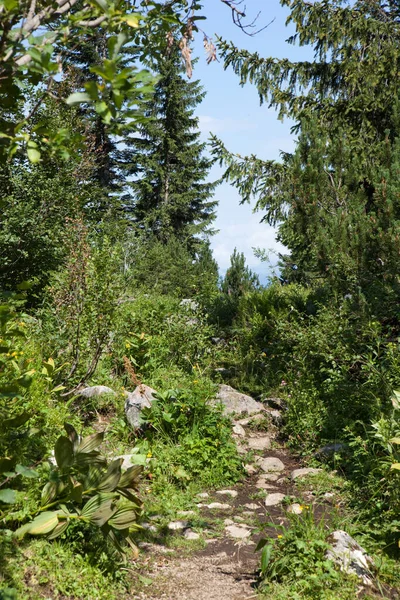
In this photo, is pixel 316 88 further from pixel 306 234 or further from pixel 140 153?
pixel 140 153

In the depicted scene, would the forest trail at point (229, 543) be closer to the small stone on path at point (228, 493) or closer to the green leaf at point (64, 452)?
the small stone on path at point (228, 493)

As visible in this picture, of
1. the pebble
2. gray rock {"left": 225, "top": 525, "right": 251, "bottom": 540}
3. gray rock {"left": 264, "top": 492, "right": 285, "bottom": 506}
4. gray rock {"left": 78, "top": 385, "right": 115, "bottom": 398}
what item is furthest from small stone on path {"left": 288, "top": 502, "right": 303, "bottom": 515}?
gray rock {"left": 78, "top": 385, "right": 115, "bottom": 398}

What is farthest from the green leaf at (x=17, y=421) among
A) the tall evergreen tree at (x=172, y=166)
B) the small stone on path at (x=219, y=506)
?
the tall evergreen tree at (x=172, y=166)

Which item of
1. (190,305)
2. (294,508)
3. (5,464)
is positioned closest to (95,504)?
(5,464)

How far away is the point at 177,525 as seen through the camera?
4.22 m

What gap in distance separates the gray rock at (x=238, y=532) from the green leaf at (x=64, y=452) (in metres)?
1.56

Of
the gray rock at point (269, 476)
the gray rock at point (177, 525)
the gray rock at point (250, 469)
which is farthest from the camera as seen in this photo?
the gray rock at point (250, 469)

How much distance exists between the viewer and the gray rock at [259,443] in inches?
242

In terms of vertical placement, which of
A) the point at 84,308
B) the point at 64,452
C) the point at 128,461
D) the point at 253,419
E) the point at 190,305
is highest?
the point at 190,305

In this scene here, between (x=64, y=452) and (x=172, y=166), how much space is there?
2267 cm

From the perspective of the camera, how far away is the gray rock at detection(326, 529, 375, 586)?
3.35 metres

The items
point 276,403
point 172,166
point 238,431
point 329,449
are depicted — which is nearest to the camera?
point 329,449

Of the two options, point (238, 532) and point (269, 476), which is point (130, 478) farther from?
point (269, 476)

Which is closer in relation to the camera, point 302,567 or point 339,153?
point 302,567
